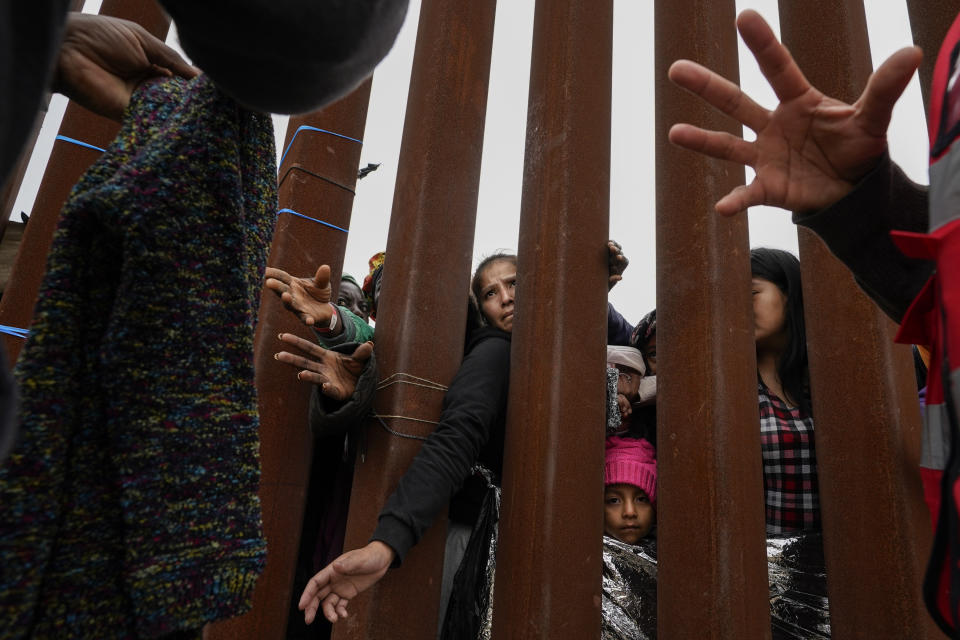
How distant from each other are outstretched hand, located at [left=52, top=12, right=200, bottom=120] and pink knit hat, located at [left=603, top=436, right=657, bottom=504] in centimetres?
172

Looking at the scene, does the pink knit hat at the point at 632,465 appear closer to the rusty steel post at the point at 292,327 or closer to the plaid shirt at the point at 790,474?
the plaid shirt at the point at 790,474

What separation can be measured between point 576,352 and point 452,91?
3.44 ft

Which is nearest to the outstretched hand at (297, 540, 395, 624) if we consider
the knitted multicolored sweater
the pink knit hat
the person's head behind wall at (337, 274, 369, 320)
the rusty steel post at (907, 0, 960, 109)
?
the knitted multicolored sweater

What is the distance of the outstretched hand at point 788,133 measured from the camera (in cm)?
82

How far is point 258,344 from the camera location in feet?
6.77

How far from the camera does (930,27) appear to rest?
1.58 meters

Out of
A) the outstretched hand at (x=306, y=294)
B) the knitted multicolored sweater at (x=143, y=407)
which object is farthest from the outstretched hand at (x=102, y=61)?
the outstretched hand at (x=306, y=294)

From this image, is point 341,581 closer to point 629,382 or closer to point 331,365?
point 331,365

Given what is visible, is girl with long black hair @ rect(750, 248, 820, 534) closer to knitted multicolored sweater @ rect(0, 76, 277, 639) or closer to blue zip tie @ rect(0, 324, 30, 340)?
knitted multicolored sweater @ rect(0, 76, 277, 639)

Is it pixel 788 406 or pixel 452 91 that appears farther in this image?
pixel 452 91

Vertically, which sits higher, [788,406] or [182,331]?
[788,406]

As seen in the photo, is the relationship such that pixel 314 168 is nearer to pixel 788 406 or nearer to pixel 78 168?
pixel 78 168

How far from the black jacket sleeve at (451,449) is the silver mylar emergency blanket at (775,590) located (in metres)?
0.63

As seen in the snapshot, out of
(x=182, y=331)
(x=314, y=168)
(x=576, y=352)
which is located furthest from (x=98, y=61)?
(x=314, y=168)
